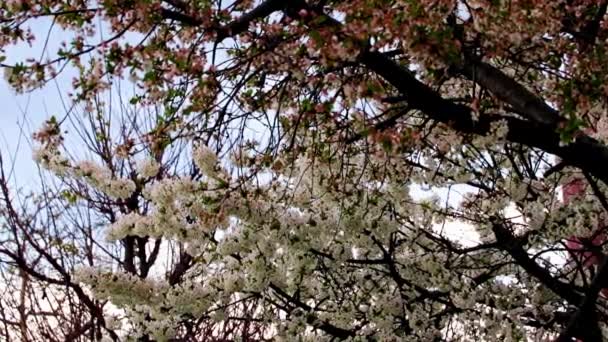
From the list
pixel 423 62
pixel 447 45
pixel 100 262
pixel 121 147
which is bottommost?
pixel 447 45

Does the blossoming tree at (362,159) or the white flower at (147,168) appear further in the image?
the white flower at (147,168)

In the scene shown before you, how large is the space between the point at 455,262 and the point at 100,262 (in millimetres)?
6321

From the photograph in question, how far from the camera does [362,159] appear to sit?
7.42 metres

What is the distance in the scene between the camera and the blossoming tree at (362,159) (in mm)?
4344

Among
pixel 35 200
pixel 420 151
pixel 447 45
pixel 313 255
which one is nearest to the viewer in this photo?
pixel 447 45

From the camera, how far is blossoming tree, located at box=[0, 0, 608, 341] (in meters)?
4.34

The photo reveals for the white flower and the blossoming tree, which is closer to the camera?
the blossoming tree

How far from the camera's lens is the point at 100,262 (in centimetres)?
1271

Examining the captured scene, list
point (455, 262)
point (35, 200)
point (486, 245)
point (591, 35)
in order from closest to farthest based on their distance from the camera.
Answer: point (591, 35) < point (486, 245) < point (455, 262) < point (35, 200)

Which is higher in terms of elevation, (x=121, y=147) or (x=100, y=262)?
(x=100, y=262)

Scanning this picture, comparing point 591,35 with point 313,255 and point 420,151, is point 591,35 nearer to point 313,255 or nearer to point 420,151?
point 420,151

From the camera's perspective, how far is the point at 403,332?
8.03 metres

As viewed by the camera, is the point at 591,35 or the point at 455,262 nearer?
the point at 591,35

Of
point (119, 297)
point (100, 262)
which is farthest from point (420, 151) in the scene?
point (100, 262)
